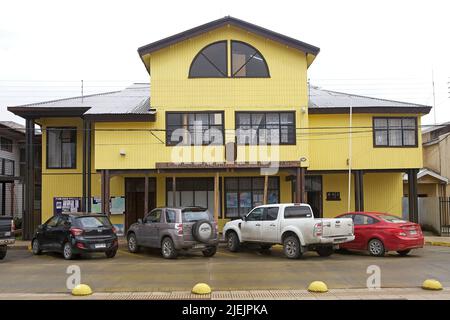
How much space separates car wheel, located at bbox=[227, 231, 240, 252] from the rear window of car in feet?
8.16

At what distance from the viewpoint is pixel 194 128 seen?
24.2 meters

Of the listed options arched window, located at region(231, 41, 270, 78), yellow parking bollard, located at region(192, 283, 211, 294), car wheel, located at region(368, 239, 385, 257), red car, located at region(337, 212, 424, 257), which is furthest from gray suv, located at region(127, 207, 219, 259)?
arched window, located at region(231, 41, 270, 78)

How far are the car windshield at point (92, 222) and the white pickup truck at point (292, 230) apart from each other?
463cm

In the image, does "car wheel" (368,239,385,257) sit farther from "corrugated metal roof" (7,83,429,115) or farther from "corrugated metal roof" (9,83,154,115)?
"corrugated metal roof" (9,83,154,115)

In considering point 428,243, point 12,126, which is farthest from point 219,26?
point 12,126

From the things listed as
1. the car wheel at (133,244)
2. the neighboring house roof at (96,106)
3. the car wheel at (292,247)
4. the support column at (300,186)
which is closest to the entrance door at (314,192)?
the support column at (300,186)

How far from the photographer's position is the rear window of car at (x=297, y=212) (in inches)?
702

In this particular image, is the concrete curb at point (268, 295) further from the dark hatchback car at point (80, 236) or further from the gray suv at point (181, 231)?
the dark hatchback car at point (80, 236)

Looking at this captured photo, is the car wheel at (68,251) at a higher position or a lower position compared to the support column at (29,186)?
lower

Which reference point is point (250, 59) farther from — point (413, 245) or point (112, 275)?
point (112, 275)

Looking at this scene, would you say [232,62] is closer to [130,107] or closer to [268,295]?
[130,107]

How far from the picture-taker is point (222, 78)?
24375mm

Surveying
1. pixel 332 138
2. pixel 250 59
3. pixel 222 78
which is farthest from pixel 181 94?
pixel 332 138

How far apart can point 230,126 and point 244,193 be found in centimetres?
434
